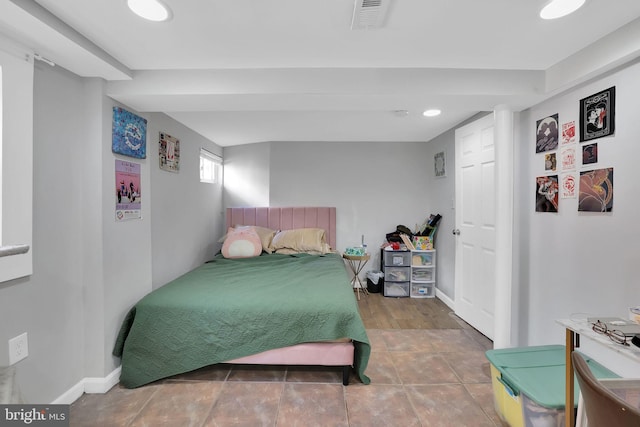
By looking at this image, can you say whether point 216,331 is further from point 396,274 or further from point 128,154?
point 396,274

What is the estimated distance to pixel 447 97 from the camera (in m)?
Answer: 2.09

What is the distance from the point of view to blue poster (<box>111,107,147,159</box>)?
2.05 meters

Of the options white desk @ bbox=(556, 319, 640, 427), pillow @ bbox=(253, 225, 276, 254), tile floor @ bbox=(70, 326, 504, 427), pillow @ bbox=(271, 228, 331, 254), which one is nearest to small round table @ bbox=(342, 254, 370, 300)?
pillow @ bbox=(271, 228, 331, 254)

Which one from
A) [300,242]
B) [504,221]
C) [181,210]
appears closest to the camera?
[504,221]

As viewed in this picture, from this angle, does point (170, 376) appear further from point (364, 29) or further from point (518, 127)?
point (518, 127)

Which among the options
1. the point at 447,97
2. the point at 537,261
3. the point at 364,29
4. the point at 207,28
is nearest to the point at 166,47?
the point at 207,28

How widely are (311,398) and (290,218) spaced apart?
2578 millimetres

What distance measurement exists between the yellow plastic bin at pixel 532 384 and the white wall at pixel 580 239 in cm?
39

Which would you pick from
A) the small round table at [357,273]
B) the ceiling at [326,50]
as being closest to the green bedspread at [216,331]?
the ceiling at [326,50]

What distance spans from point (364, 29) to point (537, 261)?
2.07 m

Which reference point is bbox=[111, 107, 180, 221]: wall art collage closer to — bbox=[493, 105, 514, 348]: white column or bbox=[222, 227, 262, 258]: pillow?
bbox=[222, 227, 262, 258]: pillow

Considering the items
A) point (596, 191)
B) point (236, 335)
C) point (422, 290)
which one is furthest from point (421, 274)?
point (236, 335)

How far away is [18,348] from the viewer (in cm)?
153

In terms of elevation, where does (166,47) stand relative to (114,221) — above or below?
above
